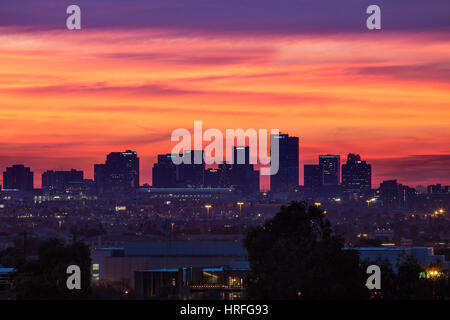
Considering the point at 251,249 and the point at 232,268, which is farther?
the point at 232,268

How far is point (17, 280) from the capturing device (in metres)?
73.4

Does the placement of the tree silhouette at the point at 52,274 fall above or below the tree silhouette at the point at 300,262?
below

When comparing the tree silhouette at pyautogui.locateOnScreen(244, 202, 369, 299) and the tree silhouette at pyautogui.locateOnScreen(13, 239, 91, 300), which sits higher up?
the tree silhouette at pyautogui.locateOnScreen(244, 202, 369, 299)

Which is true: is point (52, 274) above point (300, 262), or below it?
below

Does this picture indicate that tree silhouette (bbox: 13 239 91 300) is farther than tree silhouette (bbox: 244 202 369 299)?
Yes

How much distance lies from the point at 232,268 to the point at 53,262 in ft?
96.4

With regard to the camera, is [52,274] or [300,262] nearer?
[300,262]

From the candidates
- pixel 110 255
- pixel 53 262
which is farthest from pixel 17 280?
pixel 110 255

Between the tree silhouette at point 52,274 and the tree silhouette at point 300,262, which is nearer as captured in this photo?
the tree silhouette at point 300,262
